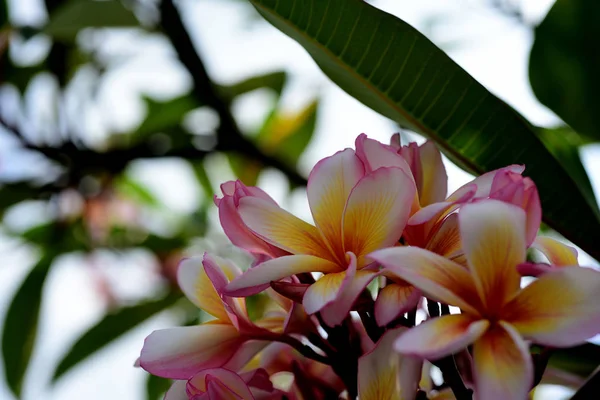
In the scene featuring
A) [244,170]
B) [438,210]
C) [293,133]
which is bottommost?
[244,170]

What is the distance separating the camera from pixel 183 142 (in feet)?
5.26

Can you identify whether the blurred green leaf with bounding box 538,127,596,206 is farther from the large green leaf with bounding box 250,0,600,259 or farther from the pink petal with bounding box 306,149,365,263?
the pink petal with bounding box 306,149,365,263

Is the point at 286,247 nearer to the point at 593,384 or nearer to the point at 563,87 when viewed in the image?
the point at 593,384

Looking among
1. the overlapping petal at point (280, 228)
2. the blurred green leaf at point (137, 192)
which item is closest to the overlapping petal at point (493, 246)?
the overlapping petal at point (280, 228)

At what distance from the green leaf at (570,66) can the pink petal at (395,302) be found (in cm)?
45

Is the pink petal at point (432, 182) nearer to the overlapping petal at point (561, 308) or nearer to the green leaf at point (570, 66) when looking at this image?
the overlapping petal at point (561, 308)

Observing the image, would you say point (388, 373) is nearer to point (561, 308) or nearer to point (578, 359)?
point (561, 308)

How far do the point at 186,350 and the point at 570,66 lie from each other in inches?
21.3

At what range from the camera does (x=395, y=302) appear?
1.32ft

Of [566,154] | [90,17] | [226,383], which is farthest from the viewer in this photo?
[90,17]

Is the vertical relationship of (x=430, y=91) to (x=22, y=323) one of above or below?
above

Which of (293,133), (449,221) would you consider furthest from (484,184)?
(293,133)

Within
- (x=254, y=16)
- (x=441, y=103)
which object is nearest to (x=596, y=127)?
(x=441, y=103)

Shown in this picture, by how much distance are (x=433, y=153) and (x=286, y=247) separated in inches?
6.5
